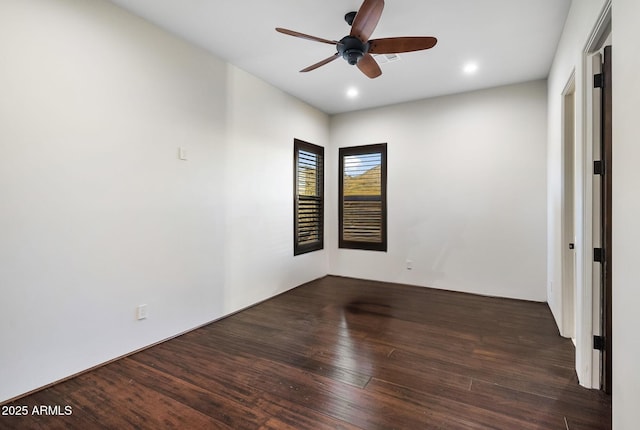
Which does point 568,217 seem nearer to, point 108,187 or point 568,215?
point 568,215

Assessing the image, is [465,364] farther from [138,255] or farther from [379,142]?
[379,142]

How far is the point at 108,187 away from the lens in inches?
96.0

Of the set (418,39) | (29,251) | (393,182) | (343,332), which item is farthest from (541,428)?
(393,182)

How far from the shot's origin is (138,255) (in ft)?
8.70

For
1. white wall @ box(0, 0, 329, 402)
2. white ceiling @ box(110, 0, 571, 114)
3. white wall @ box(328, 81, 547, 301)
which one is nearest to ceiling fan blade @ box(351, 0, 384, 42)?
white ceiling @ box(110, 0, 571, 114)

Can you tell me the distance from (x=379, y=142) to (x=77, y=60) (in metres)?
3.88

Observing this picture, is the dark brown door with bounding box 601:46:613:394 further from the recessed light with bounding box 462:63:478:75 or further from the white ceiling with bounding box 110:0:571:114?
the recessed light with bounding box 462:63:478:75

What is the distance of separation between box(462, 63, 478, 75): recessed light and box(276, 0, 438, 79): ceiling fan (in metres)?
1.51

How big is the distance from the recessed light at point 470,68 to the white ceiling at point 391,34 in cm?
5

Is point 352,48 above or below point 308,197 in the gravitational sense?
above

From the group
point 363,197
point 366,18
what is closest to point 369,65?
point 366,18

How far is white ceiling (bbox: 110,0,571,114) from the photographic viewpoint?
8.16ft

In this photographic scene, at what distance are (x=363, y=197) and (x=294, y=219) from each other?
4.28 ft

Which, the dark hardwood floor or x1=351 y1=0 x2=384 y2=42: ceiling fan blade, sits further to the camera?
x1=351 y1=0 x2=384 y2=42: ceiling fan blade
